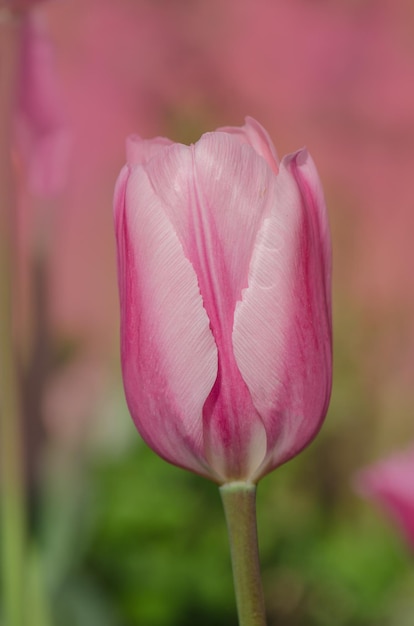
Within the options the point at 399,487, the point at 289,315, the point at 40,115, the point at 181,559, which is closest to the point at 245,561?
the point at 289,315

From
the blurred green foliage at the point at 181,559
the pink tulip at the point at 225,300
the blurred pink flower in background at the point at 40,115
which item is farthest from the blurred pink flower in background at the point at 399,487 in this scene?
the blurred green foliage at the point at 181,559

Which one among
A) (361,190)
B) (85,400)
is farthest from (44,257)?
(361,190)

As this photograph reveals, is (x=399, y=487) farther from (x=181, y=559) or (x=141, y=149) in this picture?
(x=181, y=559)

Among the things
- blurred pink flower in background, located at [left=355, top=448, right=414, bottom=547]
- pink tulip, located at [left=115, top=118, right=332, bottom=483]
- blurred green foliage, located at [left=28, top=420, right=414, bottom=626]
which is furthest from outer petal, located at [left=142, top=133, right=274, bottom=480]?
blurred green foliage, located at [left=28, top=420, right=414, bottom=626]

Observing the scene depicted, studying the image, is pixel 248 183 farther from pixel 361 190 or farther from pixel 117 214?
pixel 361 190

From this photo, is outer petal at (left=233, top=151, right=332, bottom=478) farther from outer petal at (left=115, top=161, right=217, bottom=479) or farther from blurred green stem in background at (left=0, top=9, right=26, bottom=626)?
blurred green stem in background at (left=0, top=9, right=26, bottom=626)

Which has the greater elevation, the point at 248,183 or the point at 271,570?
the point at 248,183

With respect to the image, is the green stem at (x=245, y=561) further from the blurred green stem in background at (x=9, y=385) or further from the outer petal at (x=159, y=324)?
the blurred green stem in background at (x=9, y=385)

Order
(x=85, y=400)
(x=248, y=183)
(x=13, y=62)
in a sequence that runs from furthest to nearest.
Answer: (x=85, y=400)
(x=13, y=62)
(x=248, y=183)
